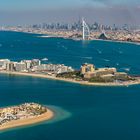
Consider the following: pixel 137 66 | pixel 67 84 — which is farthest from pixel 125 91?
pixel 137 66

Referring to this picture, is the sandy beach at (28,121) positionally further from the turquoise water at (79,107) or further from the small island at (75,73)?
the small island at (75,73)

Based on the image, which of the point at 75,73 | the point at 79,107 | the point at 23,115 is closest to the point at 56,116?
the point at 23,115

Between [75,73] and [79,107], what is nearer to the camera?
[79,107]

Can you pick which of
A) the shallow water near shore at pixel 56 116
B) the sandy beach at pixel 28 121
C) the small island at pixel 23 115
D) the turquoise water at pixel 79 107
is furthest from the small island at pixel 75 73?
the sandy beach at pixel 28 121

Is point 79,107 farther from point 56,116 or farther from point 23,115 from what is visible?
point 23,115

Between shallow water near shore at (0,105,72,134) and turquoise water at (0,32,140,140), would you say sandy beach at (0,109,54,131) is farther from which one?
turquoise water at (0,32,140,140)

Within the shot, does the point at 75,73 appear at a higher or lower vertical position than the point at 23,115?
higher
